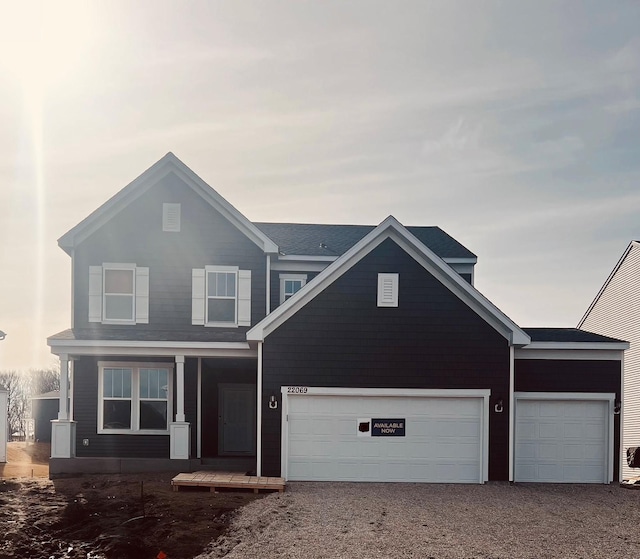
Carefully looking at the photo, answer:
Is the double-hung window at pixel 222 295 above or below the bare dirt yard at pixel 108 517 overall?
above

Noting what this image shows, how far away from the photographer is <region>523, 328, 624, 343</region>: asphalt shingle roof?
17.2 meters

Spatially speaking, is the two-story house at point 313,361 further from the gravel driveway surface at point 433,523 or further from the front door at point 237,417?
the gravel driveway surface at point 433,523

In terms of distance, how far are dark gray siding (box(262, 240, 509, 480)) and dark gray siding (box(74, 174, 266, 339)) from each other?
311cm

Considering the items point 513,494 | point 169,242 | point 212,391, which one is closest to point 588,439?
point 513,494

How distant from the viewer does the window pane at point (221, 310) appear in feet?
63.4

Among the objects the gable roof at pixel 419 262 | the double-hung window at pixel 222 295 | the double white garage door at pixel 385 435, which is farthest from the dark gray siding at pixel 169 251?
the double white garage door at pixel 385 435

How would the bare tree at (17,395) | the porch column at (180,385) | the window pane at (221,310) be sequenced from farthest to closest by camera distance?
1. the bare tree at (17,395)
2. the window pane at (221,310)
3. the porch column at (180,385)

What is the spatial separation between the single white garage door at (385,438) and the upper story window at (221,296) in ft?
12.7

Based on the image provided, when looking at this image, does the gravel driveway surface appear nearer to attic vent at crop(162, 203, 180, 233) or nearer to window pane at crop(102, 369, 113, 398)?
window pane at crop(102, 369, 113, 398)

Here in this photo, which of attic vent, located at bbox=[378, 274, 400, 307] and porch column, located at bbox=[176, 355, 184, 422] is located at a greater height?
attic vent, located at bbox=[378, 274, 400, 307]

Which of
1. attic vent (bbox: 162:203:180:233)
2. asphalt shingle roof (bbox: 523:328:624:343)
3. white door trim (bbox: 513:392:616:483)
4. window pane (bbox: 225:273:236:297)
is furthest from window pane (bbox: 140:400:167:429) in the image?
asphalt shingle roof (bbox: 523:328:624:343)

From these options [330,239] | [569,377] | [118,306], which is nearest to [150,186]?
[118,306]

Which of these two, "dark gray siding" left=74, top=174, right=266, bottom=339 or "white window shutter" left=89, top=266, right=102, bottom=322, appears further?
"dark gray siding" left=74, top=174, right=266, bottom=339

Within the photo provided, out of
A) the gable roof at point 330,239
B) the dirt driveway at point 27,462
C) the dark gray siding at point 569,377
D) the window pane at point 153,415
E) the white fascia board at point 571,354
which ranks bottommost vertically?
the dirt driveway at point 27,462
